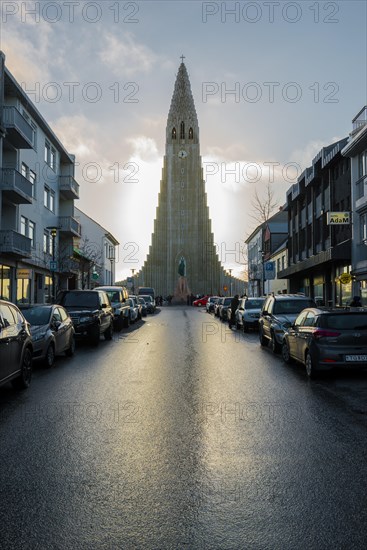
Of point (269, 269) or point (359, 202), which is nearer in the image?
point (359, 202)

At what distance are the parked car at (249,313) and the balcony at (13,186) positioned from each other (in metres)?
13.2

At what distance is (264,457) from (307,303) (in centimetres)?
1248

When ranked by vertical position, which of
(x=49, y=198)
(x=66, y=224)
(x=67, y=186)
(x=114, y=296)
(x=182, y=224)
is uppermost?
(x=182, y=224)

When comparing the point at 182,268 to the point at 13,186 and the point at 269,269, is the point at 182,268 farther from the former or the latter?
the point at 13,186

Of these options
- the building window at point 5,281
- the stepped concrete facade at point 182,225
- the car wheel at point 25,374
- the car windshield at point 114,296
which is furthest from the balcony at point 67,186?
the stepped concrete facade at point 182,225

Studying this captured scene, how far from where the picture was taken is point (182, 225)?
351ft

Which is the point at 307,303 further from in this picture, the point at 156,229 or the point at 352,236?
the point at 156,229

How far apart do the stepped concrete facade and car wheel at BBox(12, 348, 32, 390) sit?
312 ft

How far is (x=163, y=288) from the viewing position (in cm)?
10788

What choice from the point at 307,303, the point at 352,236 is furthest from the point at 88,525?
the point at 352,236

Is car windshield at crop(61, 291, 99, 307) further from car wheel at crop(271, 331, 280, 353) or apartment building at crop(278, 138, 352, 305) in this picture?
apartment building at crop(278, 138, 352, 305)

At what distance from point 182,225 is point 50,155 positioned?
6660 centimetres

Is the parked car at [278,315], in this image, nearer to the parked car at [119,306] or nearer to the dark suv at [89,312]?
the dark suv at [89,312]

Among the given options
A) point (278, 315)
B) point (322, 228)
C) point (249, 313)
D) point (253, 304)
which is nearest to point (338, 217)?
point (253, 304)
